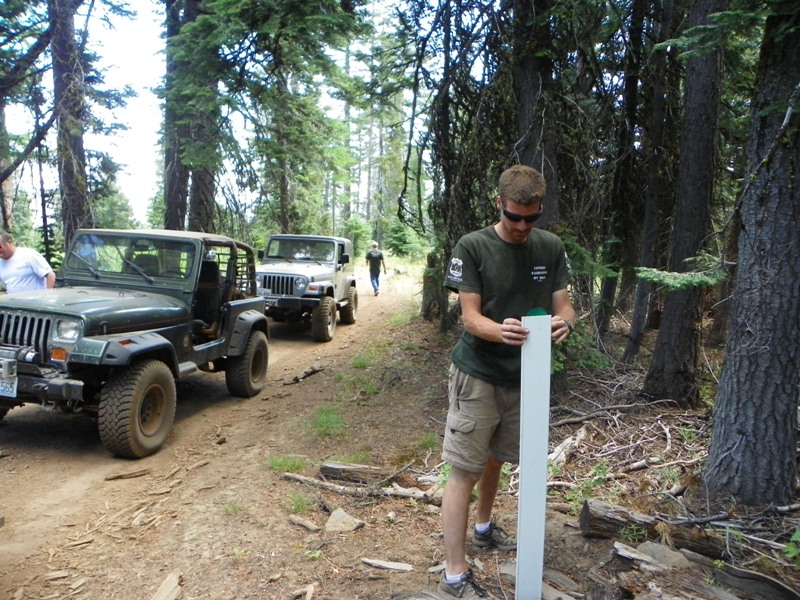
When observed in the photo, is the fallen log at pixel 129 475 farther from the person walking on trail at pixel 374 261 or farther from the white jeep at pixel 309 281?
the person walking on trail at pixel 374 261

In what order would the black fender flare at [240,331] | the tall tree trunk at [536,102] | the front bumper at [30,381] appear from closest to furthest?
1. the front bumper at [30,381]
2. the tall tree trunk at [536,102]
3. the black fender flare at [240,331]

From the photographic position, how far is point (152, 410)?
4.77 m

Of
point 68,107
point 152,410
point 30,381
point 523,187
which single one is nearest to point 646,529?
point 523,187

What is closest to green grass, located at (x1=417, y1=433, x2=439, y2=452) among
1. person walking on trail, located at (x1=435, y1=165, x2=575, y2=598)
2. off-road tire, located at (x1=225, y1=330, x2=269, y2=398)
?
person walking on trail, located at (x1=435, y1=165, x2=575, y2=598)

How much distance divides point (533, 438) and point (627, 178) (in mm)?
5762

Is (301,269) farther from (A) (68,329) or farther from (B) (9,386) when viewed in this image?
(B) (9,386)

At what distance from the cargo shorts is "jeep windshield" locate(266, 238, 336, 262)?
29.3 ft

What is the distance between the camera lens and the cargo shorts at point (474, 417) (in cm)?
246

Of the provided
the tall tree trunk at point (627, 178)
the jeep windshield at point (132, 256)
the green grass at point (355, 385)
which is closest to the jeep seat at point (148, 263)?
the jeep windshield at point (132, 256)

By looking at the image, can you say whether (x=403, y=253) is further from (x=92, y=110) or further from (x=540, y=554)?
(x=540, y=554)

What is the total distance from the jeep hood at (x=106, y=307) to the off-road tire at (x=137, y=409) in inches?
15.8

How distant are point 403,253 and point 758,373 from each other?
56.3 feet

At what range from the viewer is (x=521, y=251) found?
97.5 inches

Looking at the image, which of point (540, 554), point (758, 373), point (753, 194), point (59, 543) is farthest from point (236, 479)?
point (753, 194)
